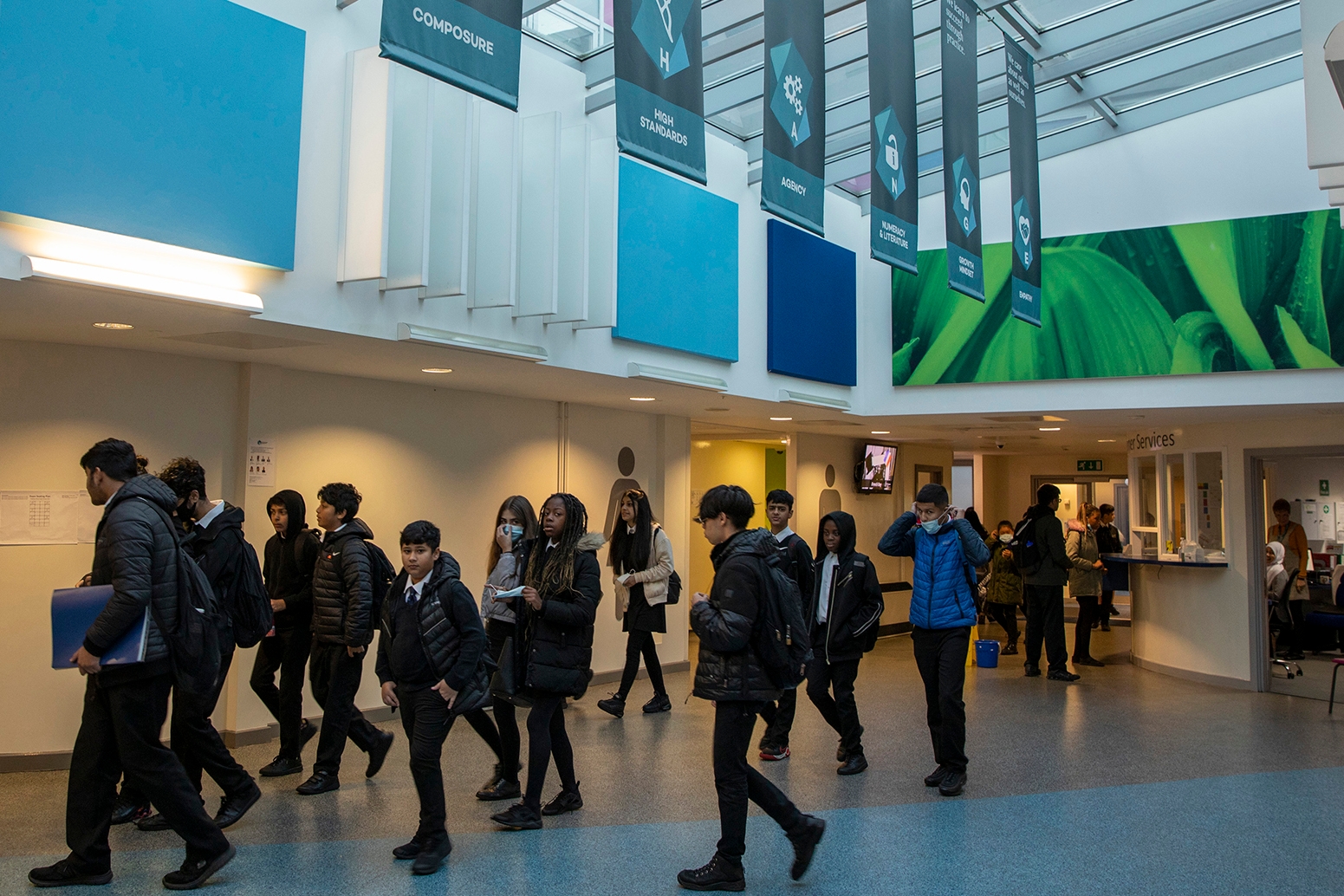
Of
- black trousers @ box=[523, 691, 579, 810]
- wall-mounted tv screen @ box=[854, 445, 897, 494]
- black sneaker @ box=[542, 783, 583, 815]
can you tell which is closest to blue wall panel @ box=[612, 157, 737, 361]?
black trousers @ box=[523, 691, 579, 810]

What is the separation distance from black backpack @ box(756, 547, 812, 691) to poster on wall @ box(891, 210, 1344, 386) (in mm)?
6082

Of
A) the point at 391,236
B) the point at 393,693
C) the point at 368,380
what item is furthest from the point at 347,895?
the point at 368,380

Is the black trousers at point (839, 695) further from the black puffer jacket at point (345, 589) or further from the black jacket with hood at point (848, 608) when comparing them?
the black puffer jacket at point (345, 589)

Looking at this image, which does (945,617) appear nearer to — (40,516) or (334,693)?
(334,693)

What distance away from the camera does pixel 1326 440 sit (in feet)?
33.0

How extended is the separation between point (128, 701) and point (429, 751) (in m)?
1.25

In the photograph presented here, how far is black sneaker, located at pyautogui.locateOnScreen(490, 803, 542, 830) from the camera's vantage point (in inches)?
201

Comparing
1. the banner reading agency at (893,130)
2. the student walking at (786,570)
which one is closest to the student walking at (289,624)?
the student walking at (786,570)

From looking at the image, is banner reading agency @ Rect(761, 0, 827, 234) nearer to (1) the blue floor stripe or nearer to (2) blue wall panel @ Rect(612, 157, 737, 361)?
(2) blue wall panel @ Rect(612, 157, 737, 361)

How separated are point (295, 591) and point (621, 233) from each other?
3784mm

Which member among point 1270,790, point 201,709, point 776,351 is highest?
point 776,351

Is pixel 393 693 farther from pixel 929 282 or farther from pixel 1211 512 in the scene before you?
pixel 1211 512

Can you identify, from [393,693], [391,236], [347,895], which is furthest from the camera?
[391,236]

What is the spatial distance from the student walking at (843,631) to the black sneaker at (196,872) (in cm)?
350
